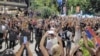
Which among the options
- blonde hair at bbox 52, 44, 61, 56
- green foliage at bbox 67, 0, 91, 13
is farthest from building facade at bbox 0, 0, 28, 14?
green foliage at bbox 67, 0, 91, 13

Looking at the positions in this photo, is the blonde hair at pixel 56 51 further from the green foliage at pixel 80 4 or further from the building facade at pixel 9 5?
the green foliage at pixel 80 4

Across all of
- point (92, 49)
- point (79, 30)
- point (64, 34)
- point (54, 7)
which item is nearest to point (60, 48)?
point (92, 49)

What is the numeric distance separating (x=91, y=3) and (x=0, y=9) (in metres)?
35.5

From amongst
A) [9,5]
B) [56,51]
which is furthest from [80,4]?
[56,51]

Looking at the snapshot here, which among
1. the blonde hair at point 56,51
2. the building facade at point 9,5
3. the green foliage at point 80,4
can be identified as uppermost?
the blonde hair at point 56,51

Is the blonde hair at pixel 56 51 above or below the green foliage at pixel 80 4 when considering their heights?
above

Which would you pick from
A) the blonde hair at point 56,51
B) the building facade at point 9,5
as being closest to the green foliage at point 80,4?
the building facade at point 9,5

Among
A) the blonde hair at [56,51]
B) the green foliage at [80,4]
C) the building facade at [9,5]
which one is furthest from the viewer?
the green foliage at [80,4]

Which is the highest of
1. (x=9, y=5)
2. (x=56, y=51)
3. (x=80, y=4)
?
(x=56, y=51)

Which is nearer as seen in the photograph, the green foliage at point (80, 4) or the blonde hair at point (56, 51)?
the blonde hair at point (56, 51)

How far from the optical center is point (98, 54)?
8695 mm

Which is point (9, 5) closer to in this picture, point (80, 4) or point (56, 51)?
point (56, 51)

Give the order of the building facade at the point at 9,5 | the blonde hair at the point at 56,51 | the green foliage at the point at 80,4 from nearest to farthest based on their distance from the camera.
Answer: the blonde hair at the point at 56,51 → the building facade at the point at 9,5 → the green foliage at the point at 80,4

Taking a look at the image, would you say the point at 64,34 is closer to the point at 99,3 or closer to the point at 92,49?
the point at 92,49
